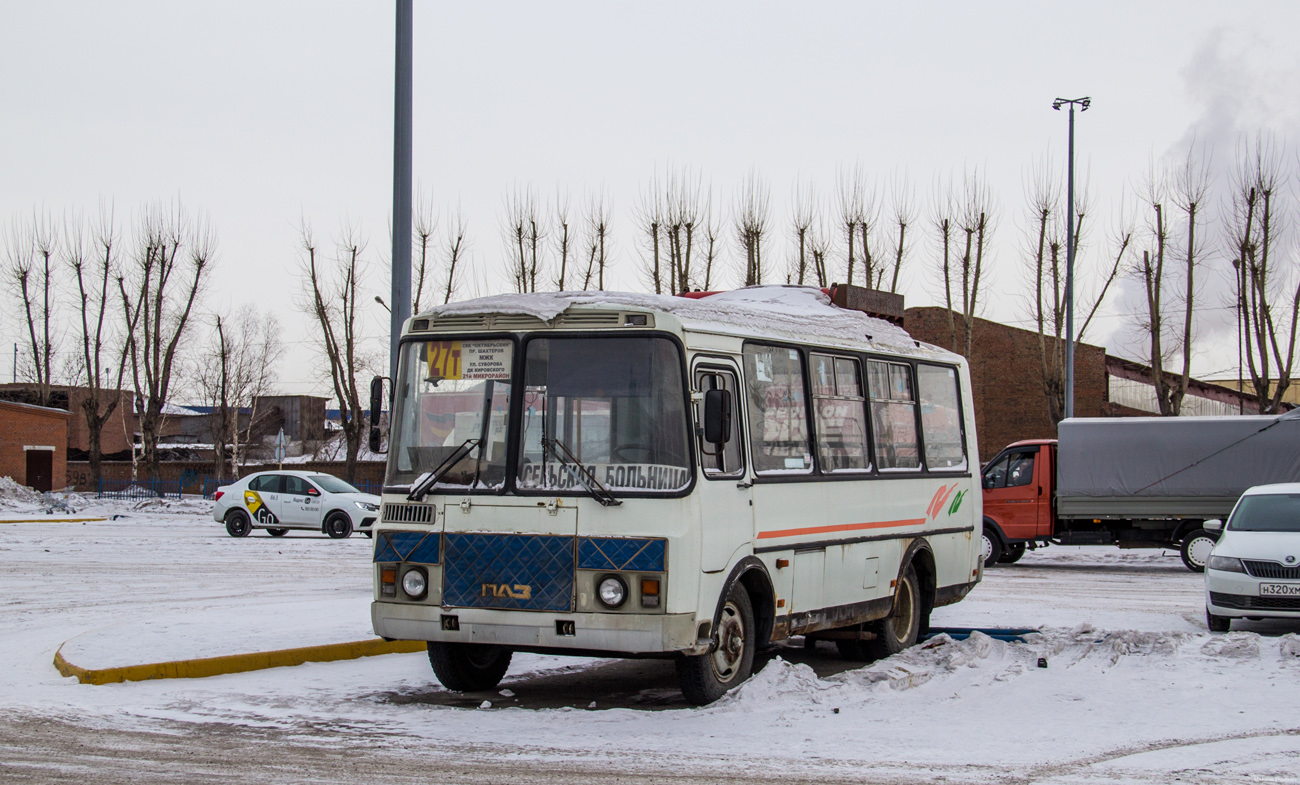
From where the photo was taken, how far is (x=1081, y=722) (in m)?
8.24

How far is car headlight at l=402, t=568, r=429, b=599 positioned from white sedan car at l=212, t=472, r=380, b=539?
20.8 metres

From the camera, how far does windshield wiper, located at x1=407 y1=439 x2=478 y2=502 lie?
8.66 metres

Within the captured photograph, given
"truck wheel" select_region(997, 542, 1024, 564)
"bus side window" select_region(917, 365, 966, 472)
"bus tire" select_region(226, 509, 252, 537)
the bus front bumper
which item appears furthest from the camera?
"bus tire" select_region(226, 509, 252, 537)

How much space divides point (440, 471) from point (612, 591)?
1.47m

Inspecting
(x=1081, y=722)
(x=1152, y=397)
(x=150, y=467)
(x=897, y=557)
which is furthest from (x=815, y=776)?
(x=150, y=467)

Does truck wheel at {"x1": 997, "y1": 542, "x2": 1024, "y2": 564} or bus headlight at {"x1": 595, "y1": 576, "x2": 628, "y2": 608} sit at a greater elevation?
bus headlight at {"x1": 595, "y1": 576, "x2": 628, "y2": 608}

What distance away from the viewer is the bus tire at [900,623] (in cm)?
1134

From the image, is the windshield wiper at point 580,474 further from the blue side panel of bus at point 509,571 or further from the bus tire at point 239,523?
the bus tire at point 239,523

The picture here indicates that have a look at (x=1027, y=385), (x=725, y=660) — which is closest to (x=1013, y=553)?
(x=725, y=660)

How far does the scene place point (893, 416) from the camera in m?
11.5

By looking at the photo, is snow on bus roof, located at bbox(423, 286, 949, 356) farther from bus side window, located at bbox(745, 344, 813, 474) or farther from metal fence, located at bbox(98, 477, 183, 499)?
metal fence, located at bbox(98, 477, 183, 499)

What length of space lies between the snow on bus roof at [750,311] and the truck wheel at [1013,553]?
11.2 metres

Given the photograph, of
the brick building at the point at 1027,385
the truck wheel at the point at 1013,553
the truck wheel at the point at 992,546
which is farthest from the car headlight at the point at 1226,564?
the brick building at the point at 1027,385

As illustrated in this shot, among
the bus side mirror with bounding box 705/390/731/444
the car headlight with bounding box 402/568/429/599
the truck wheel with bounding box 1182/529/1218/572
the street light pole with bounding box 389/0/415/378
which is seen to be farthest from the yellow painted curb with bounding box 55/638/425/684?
the truck wheel with bounding box 1182/529/1218/572
